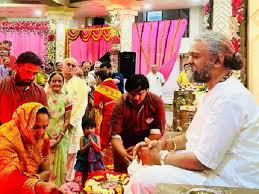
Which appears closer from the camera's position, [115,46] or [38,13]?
[115,46]

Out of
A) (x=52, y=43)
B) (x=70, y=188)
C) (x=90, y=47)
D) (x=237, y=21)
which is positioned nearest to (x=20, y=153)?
(x=70, y=188)

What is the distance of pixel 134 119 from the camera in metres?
3.21

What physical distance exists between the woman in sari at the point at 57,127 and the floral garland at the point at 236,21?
2017mm

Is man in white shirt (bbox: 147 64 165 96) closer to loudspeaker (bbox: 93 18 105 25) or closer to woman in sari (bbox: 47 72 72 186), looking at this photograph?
loudspeaker (bbox: 93 18 105 25)

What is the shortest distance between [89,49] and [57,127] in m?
8.57

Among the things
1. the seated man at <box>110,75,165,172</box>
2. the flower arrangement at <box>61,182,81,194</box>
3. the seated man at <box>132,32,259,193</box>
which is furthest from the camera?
the seated man at <box>110,75,165,172</box>

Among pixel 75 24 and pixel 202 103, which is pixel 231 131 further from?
pixel 75 24

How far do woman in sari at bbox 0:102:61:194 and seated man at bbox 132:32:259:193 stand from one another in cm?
68

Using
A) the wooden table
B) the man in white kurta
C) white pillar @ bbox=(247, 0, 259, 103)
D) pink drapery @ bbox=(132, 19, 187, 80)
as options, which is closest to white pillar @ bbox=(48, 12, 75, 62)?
pink drapery @ bbox=(132, 19, 187, 80)

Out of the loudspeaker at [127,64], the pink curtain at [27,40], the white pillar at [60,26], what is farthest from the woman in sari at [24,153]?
the pink curtain at [27,40]

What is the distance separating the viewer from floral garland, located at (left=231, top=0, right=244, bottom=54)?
4.66 metres

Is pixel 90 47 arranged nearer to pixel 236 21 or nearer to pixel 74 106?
pixel 74 106

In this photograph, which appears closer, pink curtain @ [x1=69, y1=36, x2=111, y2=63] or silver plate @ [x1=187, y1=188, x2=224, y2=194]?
silver plate @ [x1=187, y1=188, x2=224, y2=194]

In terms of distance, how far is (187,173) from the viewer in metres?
1.92
